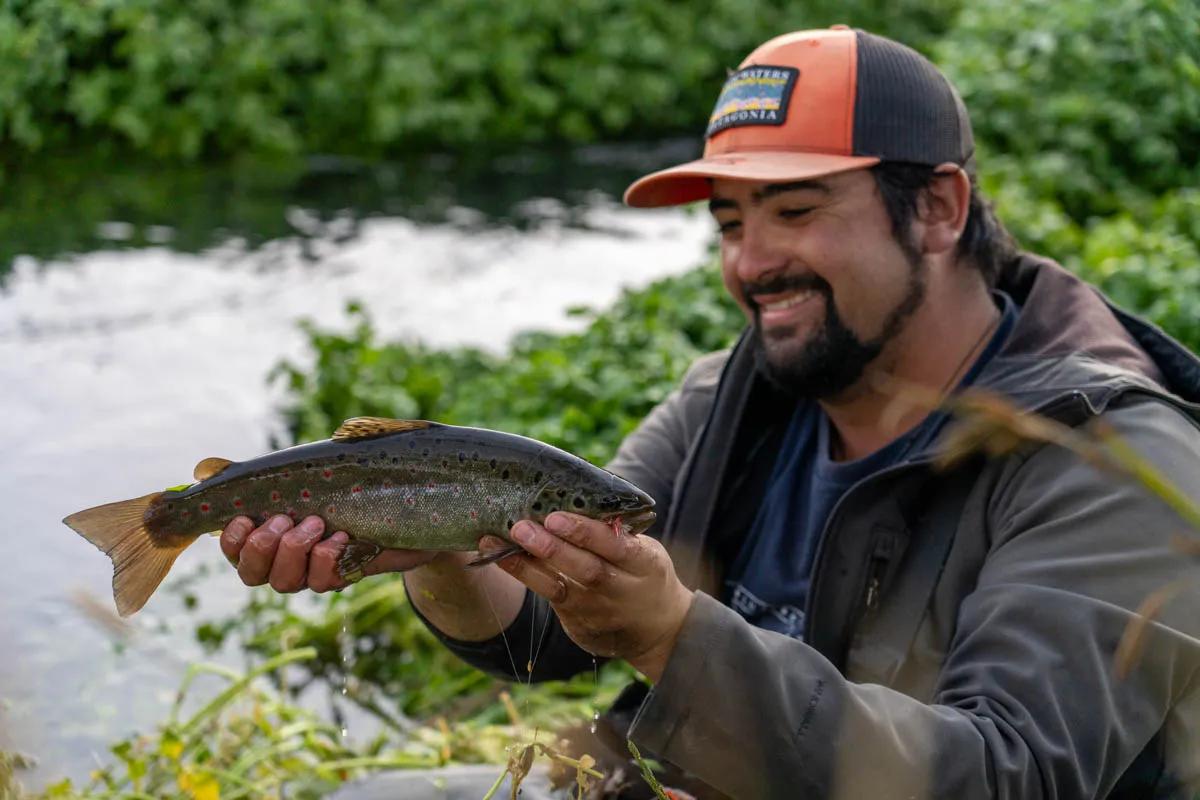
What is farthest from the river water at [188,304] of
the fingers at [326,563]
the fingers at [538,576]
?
the fingers at [538,576]

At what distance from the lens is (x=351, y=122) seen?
42.9 feet

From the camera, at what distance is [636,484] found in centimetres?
329

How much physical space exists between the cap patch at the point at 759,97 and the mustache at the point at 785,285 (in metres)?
0.37

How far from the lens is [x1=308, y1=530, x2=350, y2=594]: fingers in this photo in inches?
97.0

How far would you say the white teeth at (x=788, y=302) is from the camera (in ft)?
10.1

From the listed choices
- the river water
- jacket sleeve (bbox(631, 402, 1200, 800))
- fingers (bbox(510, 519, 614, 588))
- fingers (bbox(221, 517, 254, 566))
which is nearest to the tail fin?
fingers (bbox(221, 517, 254, 566))

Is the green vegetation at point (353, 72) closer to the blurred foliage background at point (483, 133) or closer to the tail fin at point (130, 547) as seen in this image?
the blurred foliage background at point (483, 133)

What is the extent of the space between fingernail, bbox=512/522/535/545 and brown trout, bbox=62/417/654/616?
0.31 feet

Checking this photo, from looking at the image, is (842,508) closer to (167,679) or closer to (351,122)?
(167,679)

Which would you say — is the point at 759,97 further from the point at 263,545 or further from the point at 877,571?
the point at 263,545

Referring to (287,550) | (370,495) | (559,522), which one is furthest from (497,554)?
(287,550)

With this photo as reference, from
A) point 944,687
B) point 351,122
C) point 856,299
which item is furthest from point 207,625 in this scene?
point 351,122

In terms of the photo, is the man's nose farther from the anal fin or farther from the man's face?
the anal fin

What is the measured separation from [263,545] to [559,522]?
635 millimetres
